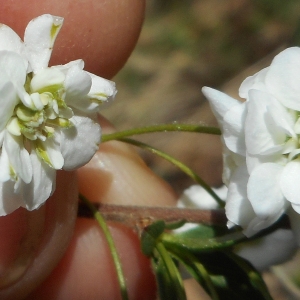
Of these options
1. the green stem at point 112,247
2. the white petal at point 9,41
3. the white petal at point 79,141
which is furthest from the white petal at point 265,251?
the white petal at point 9,41

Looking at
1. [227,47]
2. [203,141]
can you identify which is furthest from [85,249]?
[227,47]

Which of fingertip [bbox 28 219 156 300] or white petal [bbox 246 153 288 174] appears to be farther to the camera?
fingertip [bbox 28 219 156 300]

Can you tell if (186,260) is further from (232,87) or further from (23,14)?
(232,87)

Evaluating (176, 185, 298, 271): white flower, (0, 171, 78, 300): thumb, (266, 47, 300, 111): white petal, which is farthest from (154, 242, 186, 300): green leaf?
Result: (266, 47, 300, 111): white petal

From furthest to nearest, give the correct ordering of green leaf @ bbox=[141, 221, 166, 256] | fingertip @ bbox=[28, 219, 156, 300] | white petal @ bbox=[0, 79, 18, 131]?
fingertip @ bbox=[28, 219, 156, 300]
green leaf @ bbox=[141, 221, 166, 256]
white petal @ bbox=[0, 79, 18, 131]

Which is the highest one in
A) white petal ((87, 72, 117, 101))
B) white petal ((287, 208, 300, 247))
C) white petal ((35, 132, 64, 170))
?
white petal ((87, 72, 117, 101))

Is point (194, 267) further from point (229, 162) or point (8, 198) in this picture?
point (8, 198)

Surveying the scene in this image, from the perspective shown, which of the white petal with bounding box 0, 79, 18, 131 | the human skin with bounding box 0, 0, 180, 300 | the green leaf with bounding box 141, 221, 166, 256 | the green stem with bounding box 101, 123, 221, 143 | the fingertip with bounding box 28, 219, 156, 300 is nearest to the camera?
the white petal with bounding box 0, 79, 18, 131

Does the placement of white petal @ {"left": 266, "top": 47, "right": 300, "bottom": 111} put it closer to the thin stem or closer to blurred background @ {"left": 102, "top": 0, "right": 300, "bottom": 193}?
the thin stem
